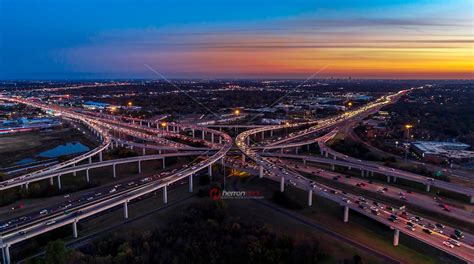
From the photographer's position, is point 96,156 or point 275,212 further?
point 96,156

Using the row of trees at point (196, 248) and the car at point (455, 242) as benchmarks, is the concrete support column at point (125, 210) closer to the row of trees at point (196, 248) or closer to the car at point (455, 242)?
the row of trees at point (196, 248)

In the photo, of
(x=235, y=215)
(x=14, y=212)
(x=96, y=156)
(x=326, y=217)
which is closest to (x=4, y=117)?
(x=96, y=156)

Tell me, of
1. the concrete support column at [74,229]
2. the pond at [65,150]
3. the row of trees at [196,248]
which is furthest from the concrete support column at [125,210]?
the pond at [65,150]

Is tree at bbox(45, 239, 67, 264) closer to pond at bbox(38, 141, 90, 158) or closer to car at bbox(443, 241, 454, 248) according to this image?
car at bbox(443, 241, 454, 248)

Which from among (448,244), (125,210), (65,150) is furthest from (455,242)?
(65,150)

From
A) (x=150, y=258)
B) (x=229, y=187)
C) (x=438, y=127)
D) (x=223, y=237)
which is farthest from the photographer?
(x=438, y=127)

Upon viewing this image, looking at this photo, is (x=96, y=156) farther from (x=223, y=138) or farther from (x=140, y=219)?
(x=140, y=219)

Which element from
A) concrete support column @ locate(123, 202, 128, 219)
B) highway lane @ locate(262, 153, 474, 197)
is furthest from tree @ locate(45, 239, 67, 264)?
highway lane @ locate(262, 153, 474, 197)
